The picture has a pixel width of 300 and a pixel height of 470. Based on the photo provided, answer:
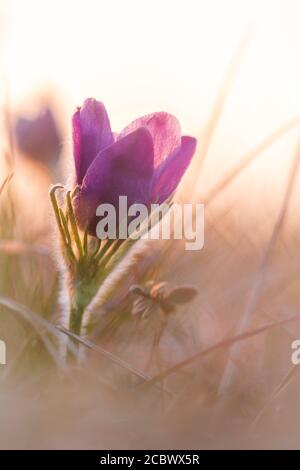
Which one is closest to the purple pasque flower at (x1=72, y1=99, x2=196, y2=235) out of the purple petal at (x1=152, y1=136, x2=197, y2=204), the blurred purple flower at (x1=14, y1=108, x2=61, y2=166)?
the purple petal at (x1=152, y1=136, x2=197, y2=204)

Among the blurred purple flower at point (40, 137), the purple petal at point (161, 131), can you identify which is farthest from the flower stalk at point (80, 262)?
the blurred purple flower at point (40, 137)

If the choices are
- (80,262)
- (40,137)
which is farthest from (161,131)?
(40,137)

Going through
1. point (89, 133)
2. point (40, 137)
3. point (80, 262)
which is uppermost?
point (40, 137)

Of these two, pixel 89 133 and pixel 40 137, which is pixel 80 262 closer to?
pixel 89 133

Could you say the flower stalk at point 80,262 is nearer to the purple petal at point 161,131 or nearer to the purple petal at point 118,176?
→ the purple petal at point 118,176

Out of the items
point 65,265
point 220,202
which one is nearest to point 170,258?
point 220,202

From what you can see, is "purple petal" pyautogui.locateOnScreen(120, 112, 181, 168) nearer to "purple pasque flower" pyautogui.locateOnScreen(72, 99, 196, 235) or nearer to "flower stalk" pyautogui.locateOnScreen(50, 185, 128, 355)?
"purple pasque flower" pyautogui.locateOnScreen(72, 99, 196, 235)
